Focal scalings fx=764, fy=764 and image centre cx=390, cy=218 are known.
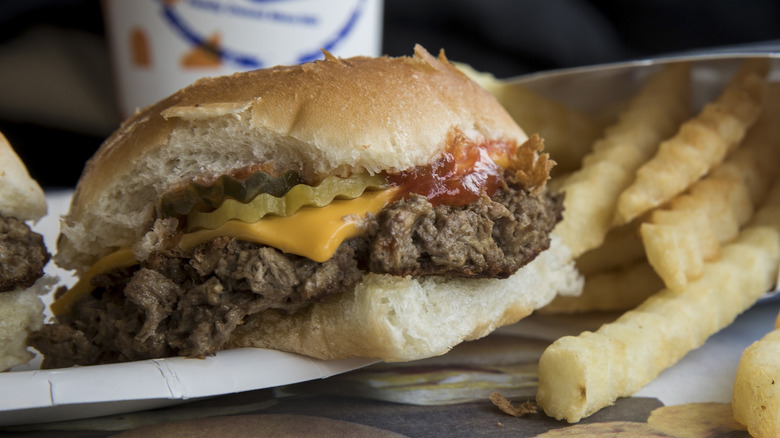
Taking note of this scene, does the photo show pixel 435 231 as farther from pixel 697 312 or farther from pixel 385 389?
pixel 697 312

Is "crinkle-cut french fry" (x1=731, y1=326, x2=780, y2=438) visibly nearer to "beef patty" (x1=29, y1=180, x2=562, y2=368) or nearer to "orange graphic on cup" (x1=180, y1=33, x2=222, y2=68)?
"beef patty" (x1=29, y1=180, x2=562, y2=368)

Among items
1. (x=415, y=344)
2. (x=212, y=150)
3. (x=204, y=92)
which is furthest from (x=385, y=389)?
(x=204, y=92)

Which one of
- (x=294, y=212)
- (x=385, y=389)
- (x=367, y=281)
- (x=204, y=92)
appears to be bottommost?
(x=385, y=389)

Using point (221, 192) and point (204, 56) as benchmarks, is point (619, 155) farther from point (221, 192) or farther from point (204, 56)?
point (204, 56)

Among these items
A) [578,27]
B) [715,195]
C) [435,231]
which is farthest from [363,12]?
[435,231]

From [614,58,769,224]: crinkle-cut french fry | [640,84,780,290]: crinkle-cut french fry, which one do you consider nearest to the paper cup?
[614,58,769,224]: crinkle-cut french fry

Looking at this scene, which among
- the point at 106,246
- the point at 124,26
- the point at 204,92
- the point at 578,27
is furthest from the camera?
the point at 578,27

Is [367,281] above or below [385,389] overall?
above

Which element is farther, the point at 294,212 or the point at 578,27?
the point at 578,27

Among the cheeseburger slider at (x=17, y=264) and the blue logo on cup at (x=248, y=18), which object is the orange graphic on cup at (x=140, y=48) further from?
the cheeseburger slider at (x=17, y=264)

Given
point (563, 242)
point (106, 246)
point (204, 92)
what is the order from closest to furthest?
point (204, 92) < point (106, 246) < point (563, 242)
